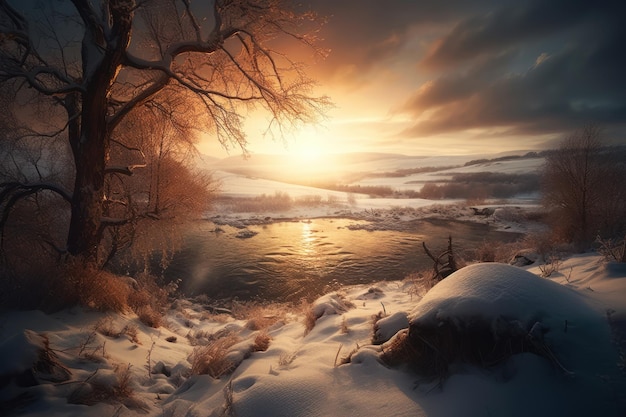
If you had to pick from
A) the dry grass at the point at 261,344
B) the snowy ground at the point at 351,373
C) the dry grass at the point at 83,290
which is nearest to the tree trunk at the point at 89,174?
the dry grass at the point at 83,290

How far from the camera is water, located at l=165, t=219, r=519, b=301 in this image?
13.9 m

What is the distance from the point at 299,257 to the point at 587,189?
18753 millimetres

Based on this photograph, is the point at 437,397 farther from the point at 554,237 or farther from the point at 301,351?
the point at 554,237

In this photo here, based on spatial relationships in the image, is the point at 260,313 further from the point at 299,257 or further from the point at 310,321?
the point at 299,257

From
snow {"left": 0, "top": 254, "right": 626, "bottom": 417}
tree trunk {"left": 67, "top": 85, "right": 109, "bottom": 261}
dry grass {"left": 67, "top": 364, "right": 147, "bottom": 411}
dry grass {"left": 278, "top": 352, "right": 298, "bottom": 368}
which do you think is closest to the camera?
snow {"left": 0, "top": 254, "right": 626, "bottom": 417}

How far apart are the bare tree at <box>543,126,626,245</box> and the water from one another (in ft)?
19.6

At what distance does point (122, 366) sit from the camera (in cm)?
382

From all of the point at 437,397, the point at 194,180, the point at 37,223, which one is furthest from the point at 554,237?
Result: the point at 37,223

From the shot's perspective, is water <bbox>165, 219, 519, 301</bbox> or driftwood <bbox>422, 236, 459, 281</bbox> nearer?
driftwood <bbox>422, 236, 459, 281</bbox>

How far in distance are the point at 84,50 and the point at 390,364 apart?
844cm

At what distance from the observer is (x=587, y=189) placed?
16797 mm

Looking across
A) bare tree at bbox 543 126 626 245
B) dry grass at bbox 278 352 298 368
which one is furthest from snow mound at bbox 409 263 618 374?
bare tree at bbox 543 126 626 245

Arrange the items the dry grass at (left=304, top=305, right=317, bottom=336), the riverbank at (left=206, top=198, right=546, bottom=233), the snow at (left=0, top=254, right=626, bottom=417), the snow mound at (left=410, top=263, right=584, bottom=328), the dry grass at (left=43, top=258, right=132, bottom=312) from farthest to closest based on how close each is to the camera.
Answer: the riverbank at (left=206, top=198, right=546, bottom=233) → the dry grass at (left=304, top=305, right=317, bottom=336) → the dry grass at (left=43, top=258, right=132, bottom=312) → the snow mound at (left=410, top=263, right=584, bottom=328) → the snow at (left=0, top=254, right=626, bottom=417)

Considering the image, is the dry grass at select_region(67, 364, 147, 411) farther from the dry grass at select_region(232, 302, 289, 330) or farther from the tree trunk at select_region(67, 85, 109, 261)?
the dry grass at select_region(232, 302, 289, 330)
